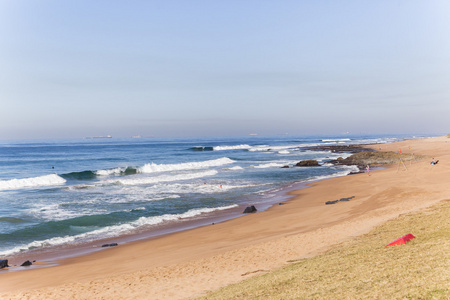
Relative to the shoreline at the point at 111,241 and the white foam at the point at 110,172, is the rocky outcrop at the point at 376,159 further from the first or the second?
the white foam at the point at 110,172

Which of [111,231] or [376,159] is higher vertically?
[376,159]

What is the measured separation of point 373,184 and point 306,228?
541 inches

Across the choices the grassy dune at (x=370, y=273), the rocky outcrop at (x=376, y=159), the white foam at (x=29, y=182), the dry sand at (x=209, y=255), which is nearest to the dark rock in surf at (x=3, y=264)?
the dry sand at (x=209, y=255)

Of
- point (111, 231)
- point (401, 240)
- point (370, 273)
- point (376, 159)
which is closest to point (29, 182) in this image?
point (111, 231)

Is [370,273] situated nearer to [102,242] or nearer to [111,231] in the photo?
[102,242]

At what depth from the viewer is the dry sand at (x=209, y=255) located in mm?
9484

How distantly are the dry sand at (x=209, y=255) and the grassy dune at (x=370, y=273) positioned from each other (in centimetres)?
103

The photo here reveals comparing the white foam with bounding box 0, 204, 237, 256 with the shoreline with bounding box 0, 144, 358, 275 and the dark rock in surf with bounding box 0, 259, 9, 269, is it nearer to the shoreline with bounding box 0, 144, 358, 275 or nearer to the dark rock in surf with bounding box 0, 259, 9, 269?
the shoreline with bounding box 0, 144, 358, 275

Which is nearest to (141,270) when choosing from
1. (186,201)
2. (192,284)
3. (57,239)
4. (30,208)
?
(192,284)

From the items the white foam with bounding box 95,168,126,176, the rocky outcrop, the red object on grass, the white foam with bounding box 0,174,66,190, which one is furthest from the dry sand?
the white foam with bounding box 95,168,126,176

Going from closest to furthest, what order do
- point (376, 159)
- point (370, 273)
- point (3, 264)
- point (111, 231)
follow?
point (370, 273) → point (3, 264) → point (111, 231) → point (376, 159)

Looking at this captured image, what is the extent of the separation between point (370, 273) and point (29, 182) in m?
40.0

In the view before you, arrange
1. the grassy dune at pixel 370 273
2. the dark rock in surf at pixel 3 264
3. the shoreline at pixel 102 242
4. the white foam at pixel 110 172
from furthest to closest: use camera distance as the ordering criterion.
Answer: the white foam at pixel 110 172, the shoreline at pixel 102 242, the dark rock in surf at pixel 3 264, the grassy dune at pixel 370 273

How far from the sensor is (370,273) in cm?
701
